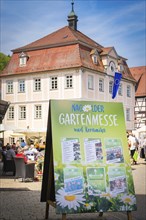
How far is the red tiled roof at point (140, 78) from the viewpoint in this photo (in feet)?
170

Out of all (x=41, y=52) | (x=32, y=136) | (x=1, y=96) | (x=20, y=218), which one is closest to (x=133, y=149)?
(x=20, y=218)

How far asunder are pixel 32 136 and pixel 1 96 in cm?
889

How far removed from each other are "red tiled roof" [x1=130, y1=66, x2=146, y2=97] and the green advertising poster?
149 feet

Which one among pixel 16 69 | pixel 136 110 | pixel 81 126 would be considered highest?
pixel 16 69

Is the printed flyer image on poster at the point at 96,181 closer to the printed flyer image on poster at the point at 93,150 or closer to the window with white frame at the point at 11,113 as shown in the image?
the printed flyer image on poster at the point at 93,150

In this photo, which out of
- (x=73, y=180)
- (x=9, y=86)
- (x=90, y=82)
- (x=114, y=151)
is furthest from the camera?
(x=9, y=86)

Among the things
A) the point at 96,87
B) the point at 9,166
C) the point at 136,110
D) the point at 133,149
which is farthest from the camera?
the point at 136,110

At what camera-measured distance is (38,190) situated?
38.4 ft

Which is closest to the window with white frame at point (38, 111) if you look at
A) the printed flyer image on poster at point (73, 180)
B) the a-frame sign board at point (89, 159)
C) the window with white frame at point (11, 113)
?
the window with white frame at point (11, 113)

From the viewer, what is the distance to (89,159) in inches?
251

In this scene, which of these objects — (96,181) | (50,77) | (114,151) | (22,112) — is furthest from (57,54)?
(96,181)

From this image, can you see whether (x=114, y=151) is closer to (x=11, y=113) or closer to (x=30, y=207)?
(x=30, y=207)

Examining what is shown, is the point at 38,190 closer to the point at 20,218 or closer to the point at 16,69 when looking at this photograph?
the point at 20,218

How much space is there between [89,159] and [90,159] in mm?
18
